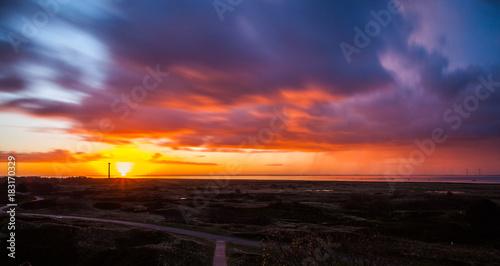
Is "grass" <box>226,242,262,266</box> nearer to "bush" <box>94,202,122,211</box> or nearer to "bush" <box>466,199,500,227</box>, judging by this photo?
"bush" <box>466,199,500,227</box>

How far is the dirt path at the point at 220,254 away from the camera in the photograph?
23773 mm

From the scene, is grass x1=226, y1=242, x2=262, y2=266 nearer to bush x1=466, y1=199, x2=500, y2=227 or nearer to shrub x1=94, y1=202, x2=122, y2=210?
bush x1=466, y1=199, x2=500, y2=227

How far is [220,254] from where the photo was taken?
2661 centimetres

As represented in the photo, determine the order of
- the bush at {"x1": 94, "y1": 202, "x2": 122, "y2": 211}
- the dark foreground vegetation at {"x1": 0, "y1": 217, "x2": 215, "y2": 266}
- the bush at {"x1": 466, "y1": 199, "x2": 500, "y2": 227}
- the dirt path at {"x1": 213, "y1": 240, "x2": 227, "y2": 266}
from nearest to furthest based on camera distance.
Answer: the dirt path at {"x1": 213, "y1": 240, "x2": 227, "y2": 266} → the dark foreground vegetation at {"x1": 0, "y1": 217, "x2": 215, "y2": 266} → the bush at {"x1": 466, "y1": 199, "x2": 500, "y2": 227} → the bush at {"x1": 94, "y1": 202, "x2": 122, "y2": 211}

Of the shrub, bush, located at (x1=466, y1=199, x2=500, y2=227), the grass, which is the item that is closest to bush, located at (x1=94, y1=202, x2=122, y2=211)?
the shrub

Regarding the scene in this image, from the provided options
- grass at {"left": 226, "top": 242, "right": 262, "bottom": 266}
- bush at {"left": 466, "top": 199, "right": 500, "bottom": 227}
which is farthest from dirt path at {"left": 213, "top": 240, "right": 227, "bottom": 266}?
bush at {"left": 466, "top": 199, "right": 500, "bottom": 227}

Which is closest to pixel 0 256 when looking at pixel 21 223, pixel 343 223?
pixel 21 223

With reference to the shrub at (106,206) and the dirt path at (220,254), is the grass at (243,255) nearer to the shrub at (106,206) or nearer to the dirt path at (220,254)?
the dirt path at (220,254)

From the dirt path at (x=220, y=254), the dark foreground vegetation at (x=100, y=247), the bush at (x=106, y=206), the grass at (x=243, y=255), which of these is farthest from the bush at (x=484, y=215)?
the bush at (x=106, y=206)

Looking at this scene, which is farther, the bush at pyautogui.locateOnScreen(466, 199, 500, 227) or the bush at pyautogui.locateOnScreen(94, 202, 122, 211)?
the bush at pyautogui.locateOnScreen(94, 202, 122, 211)

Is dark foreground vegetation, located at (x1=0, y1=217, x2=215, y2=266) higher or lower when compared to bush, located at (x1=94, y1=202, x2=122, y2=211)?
higher

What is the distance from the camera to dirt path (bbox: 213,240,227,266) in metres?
23.8

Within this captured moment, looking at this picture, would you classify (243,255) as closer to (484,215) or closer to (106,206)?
(484,215)

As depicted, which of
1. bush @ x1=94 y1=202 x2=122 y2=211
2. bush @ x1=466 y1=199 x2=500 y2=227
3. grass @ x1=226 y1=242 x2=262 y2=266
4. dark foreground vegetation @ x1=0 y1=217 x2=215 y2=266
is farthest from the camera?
bush @ x1=94 y1=202 x2=122 y2=211
